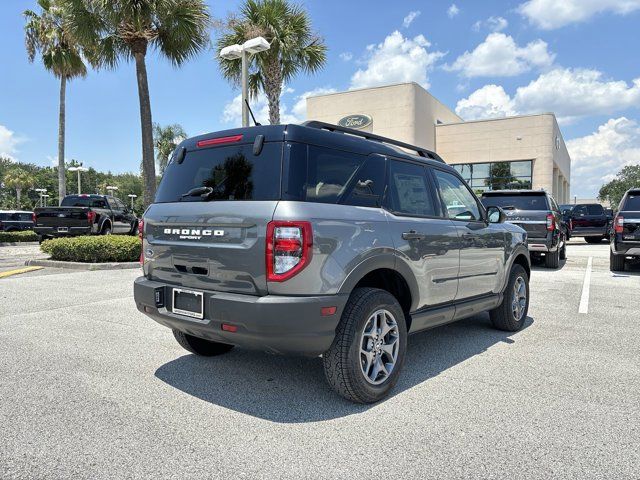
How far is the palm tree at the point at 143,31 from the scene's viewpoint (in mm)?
13227

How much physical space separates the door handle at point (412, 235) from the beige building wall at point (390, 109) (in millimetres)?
28677

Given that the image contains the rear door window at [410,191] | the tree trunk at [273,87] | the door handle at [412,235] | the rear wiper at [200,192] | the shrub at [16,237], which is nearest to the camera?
the rear wiper at [200,192]

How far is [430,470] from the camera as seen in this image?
102 inches

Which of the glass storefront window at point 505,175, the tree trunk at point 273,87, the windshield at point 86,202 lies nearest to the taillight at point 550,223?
the tree trunk at point 273,87

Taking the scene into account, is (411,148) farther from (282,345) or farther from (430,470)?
(430,470)

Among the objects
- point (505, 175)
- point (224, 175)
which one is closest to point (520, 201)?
point (224, 175)

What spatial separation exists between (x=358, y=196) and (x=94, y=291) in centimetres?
605

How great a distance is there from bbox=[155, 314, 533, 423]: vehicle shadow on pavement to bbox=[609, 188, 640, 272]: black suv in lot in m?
6.33

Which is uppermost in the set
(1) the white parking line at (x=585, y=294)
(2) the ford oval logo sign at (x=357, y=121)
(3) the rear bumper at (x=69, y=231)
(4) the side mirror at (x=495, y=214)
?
(2) the ford oval logo sign at (x=357, y=121)

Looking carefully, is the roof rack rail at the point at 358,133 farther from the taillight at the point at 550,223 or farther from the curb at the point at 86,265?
the curb at the point at 86,265

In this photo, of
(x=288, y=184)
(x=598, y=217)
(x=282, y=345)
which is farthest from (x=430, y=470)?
(x=598, y=217)

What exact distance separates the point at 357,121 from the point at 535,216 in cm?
2541

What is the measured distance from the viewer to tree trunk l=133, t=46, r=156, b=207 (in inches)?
533

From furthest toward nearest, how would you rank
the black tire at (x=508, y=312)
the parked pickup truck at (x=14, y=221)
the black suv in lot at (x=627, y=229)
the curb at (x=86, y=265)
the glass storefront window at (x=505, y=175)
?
the glass storefront window at (x=505, y=175), the parked pickup truck at (x=14, y=221), the curb at (x=86, y=265), the black suv in lot at (x=627, y=229), the black tire at (x=508, y=312)
